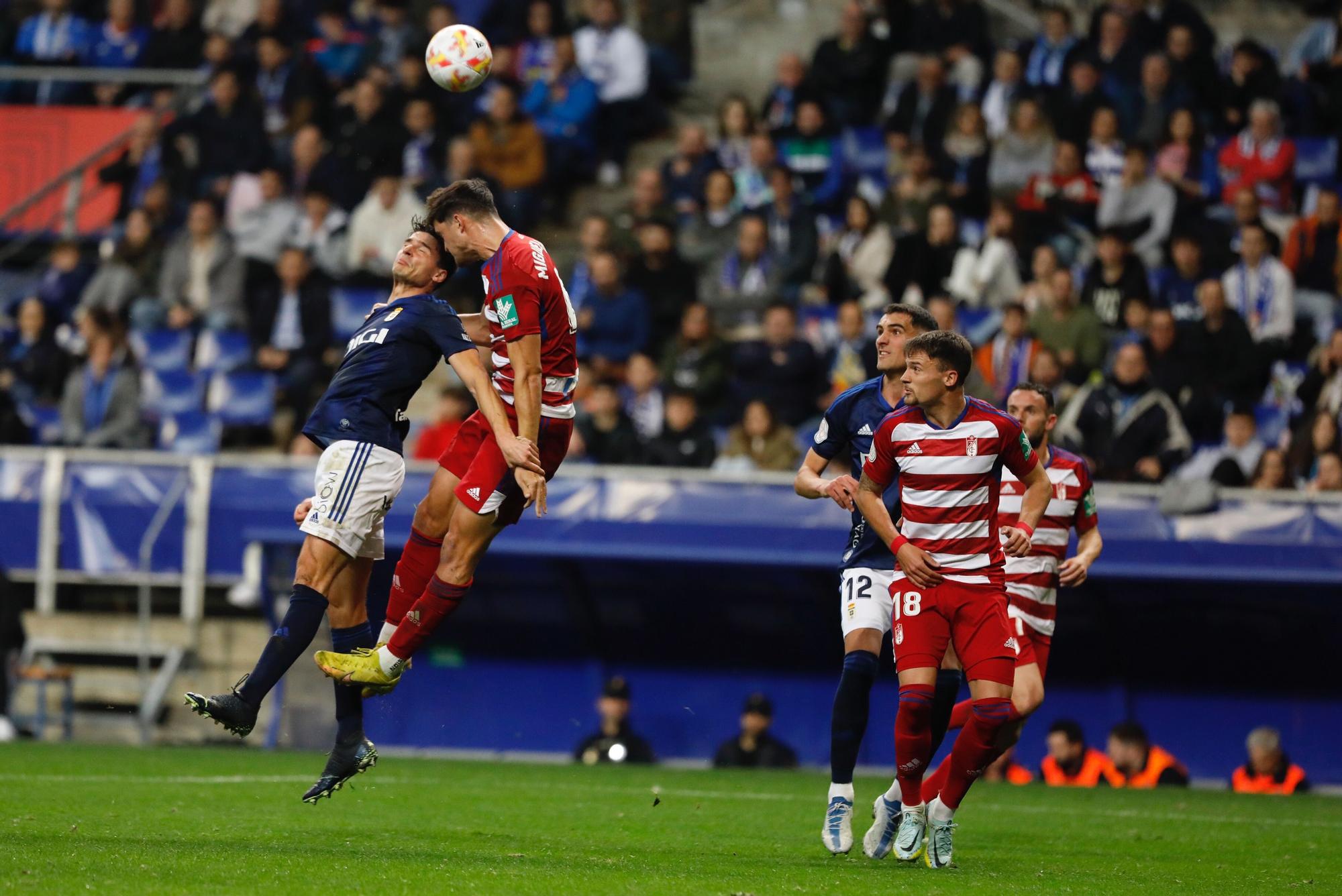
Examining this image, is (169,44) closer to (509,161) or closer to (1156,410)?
(509,161)

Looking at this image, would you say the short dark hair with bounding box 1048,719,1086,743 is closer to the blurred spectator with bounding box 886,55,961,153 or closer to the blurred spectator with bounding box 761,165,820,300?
the blurred spectator with bounding box 761,165,820,300

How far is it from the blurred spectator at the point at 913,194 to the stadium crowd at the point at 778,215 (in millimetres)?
43

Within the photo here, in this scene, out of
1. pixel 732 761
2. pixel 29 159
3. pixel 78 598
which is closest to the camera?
pixel 732 761

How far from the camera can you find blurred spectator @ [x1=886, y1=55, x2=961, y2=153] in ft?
57.2

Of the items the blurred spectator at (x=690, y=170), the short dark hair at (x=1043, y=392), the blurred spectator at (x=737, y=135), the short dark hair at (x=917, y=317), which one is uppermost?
the blurred spectator at (x=737, y=135)

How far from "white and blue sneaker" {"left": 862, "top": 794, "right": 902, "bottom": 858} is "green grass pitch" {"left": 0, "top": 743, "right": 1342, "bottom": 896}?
72mm

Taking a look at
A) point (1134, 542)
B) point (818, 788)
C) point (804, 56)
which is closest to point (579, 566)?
point (818, 788)

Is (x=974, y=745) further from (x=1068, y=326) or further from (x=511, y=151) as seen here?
(x=511, y=151)

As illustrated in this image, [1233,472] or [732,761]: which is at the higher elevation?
[1233,472]

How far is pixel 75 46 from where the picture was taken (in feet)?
66.5

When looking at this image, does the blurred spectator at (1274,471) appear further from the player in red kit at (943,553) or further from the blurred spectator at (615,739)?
the player in red kit at (943,553)

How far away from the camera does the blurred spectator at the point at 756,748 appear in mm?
13492

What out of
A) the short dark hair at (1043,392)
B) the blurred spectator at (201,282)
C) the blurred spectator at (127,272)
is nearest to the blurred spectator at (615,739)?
the short dark hair at (1043,392)

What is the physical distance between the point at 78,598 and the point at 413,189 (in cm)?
505
